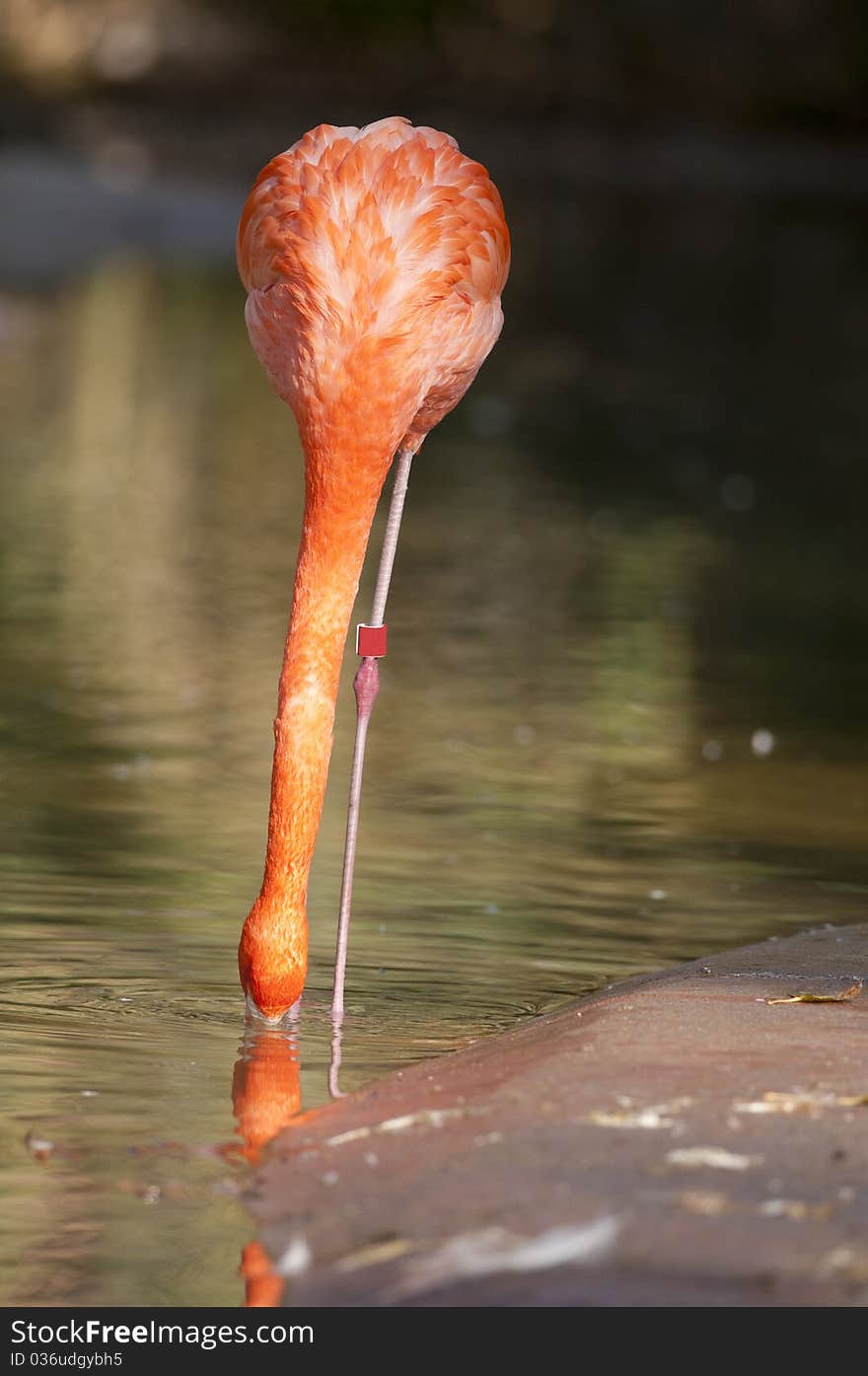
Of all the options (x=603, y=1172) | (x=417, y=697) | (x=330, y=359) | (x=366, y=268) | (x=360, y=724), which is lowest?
(x=603, y=1172)

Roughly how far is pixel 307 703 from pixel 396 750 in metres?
2.67

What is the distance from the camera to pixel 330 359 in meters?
4.59

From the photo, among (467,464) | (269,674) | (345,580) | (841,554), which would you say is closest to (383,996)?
(345,580)

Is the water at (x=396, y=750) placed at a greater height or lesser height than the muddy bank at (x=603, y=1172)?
greater

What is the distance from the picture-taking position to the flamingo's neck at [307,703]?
176 inches

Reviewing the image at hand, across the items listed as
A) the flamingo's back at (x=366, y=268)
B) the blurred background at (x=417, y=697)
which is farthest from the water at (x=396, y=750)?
the flamingo's back at (x=366, y=268)

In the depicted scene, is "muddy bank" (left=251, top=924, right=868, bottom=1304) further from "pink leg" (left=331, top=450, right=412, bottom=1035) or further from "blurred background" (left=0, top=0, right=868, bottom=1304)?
"pink leg" (left=331, top=450, right=412, bottom=1035)

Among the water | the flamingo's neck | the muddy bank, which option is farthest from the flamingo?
the muddy bank

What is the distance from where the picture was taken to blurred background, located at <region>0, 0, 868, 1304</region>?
452 centimetres

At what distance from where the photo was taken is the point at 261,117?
43781mm

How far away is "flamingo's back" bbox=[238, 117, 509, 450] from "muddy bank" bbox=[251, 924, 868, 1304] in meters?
1.28

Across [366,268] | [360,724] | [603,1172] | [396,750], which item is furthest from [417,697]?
[603,1172]

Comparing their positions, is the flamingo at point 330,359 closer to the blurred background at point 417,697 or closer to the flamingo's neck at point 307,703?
the flamingo's neck at point 307,703

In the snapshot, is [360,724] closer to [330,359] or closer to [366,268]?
[330,359]
